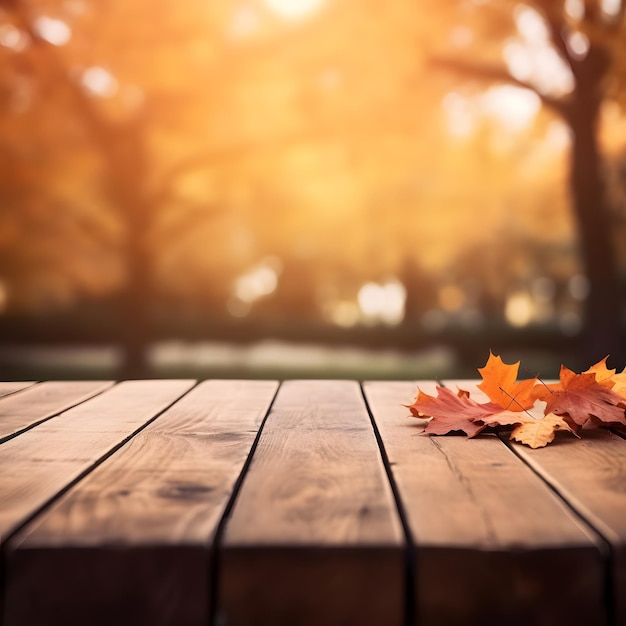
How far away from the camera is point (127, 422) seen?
4.85 feet

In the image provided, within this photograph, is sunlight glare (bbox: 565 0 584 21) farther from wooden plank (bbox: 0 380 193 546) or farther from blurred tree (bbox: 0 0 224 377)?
wooden plank (bbox: 0 380 193 546)

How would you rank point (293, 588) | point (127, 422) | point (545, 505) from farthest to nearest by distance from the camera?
point (127, 422), point (545, 505), point (293, 588)

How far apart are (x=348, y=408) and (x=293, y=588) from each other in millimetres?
917

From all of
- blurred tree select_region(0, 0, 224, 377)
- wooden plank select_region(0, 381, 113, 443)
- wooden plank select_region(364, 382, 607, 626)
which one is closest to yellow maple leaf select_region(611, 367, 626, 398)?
wooden plank select_region(364, 382, 607, 626)

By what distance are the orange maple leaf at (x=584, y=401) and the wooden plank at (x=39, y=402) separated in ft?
3.42

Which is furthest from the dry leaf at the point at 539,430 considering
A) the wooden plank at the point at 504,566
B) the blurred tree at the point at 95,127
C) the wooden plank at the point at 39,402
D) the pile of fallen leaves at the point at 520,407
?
the blurred tree at the point at 95,127

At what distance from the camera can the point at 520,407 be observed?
1.52 metres

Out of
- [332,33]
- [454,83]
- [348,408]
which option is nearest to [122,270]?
[332,33]

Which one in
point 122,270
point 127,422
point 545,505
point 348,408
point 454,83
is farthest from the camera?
point 122,270

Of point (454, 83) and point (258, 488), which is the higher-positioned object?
point (454, 83)

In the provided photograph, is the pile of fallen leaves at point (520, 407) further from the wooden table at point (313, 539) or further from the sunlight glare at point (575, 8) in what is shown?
the sunlight glare at point (575, 8)

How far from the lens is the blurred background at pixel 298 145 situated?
7125 mm

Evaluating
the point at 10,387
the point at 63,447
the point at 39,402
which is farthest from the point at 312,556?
the point at 10,387

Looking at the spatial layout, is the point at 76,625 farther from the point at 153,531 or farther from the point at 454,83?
the point at 454,83
